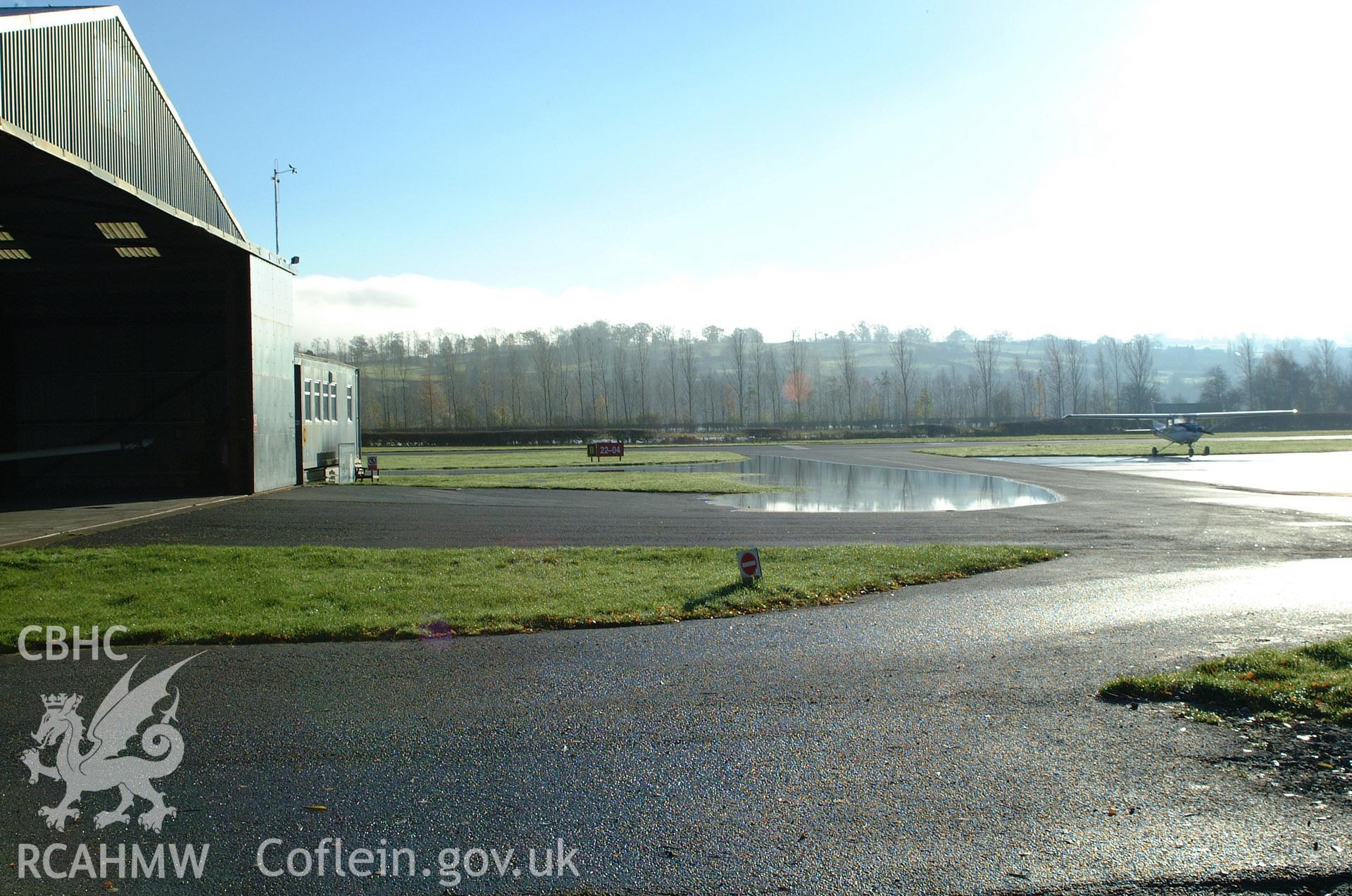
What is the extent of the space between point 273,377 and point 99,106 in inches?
401

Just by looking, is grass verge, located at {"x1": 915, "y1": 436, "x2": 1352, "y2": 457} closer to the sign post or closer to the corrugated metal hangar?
the sign post

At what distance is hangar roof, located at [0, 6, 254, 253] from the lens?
13.2m

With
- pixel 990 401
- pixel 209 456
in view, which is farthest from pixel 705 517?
pixel 990 401

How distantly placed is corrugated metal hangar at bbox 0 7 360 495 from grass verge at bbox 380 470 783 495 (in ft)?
12.6

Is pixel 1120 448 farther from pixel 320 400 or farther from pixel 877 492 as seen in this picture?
pixel 320 400

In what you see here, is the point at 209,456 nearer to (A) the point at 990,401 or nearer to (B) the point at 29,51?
(B) the point at 29,51

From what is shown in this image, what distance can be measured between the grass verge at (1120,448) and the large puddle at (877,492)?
16.4m

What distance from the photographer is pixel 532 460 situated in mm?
52000

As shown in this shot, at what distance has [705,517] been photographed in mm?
20797

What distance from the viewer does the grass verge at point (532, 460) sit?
149 feet

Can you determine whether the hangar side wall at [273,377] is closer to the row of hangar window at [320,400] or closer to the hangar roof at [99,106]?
the row of hangar window at [320,400]

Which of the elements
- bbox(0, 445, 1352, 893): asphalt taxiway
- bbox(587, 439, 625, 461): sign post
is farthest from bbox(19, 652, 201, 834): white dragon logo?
bbox(587, 439, 625, 461): sign post

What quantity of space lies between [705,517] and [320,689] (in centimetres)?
1401

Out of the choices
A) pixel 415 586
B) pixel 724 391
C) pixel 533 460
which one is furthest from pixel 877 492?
pixel 724 391
